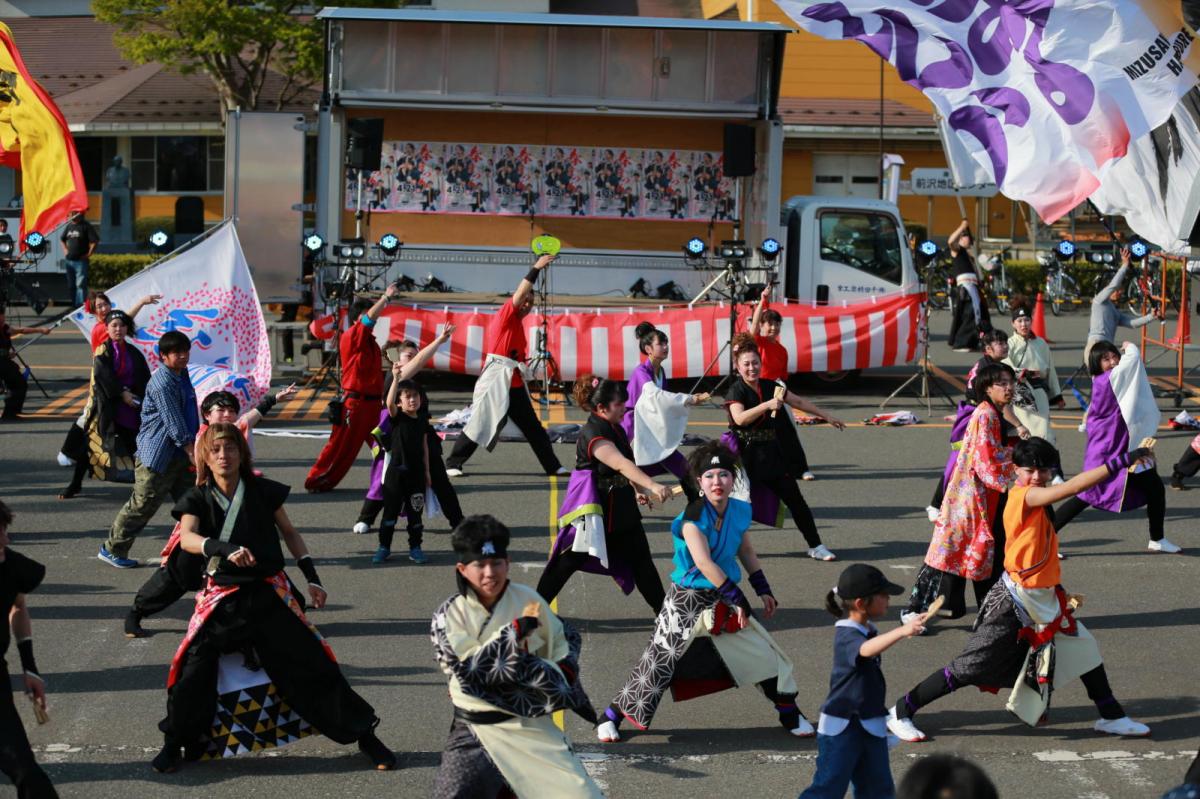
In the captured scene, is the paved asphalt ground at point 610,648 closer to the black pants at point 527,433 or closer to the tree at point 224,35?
the black pants at point 527,433

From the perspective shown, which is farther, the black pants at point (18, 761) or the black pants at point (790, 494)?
the black pants at point (790, 494)

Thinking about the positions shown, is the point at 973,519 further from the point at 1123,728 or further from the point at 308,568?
the point at 308,568

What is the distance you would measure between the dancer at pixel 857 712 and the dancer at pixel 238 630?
204 centimetres

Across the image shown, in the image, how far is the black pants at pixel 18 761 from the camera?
5789 mm

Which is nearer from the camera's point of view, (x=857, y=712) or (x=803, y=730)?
(x=857, y=712)

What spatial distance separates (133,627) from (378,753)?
2535 mm

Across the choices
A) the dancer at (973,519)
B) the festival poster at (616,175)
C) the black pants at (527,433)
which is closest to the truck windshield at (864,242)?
the festival poster at (616,175)

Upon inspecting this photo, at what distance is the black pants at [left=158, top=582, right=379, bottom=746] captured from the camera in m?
6.72

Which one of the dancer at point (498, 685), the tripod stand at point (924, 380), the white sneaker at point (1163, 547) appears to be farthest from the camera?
the tripod stand at point (924, 380)

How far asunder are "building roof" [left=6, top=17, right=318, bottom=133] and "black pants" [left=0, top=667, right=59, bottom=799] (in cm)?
3127

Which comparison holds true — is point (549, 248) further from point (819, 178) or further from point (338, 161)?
point (819, 178)

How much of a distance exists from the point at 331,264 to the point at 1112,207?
485 inches

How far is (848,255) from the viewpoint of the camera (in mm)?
20500

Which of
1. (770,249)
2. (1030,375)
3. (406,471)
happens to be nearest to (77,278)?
(770,249)
